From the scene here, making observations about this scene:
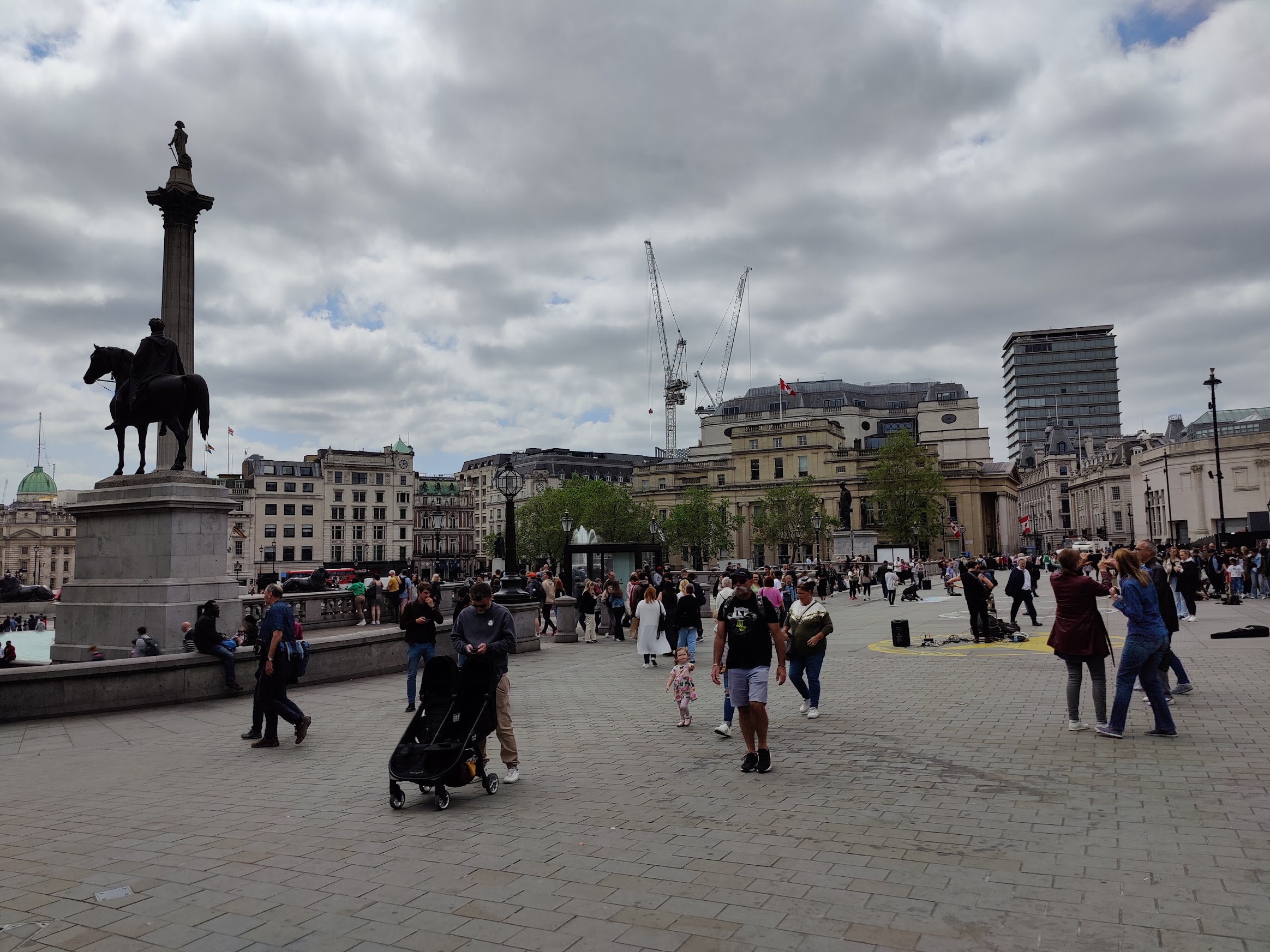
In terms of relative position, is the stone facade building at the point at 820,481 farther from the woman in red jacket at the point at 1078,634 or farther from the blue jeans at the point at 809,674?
the woman in red jacket at the point at 1078,634

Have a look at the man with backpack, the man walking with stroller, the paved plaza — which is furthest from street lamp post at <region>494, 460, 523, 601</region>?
the man walking with stroller

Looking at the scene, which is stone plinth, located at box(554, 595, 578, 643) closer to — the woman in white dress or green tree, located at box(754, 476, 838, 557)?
the woman in white dress

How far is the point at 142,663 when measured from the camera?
12.7m

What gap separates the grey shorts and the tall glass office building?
661 ft

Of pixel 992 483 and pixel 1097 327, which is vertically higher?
pixel 1097 327

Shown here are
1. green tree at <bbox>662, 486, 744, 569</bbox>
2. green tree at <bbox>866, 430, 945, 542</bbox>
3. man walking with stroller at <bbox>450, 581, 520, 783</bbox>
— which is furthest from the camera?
green tree at <bbox>662, 486, 744, 569</bbox>

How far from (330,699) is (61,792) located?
222 inches

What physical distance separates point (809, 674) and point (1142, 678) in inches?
147

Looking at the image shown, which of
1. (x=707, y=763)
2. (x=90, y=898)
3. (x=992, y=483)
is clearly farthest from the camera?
(x=992, y=483)

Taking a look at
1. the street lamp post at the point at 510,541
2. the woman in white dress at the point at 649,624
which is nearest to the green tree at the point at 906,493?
the street lamp post at the point at 510,541

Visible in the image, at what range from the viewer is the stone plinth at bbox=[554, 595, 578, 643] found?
24.0 meters

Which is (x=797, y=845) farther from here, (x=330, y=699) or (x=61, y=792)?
(x=330, y=699)

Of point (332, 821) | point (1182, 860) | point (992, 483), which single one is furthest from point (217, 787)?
point (992, 483)

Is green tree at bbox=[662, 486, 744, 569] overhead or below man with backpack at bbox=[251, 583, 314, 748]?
overhead
